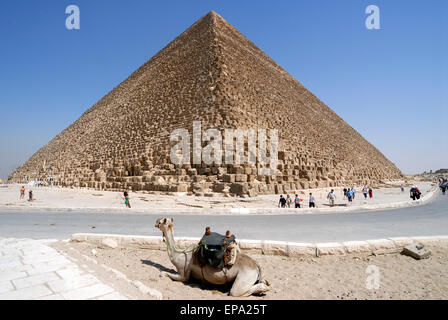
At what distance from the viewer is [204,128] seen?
1781 cm

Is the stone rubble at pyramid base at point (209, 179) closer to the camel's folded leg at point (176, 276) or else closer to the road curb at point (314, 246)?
the road curb at point (314, 246)

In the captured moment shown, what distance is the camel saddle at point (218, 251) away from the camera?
302 cm

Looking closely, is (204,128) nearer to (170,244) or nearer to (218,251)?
(170,244)

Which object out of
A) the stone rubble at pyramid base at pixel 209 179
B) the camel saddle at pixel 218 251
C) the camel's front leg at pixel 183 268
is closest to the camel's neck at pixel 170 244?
the camel's front leg at pixel 183 268

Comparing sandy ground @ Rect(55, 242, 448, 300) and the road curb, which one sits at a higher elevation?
the road curb

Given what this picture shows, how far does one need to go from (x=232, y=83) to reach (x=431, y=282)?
20.8 m

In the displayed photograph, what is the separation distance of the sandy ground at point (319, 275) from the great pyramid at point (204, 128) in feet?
32.1

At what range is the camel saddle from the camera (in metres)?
3.02

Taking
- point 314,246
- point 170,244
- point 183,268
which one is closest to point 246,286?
point 183,268

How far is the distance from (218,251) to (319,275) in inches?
58.5

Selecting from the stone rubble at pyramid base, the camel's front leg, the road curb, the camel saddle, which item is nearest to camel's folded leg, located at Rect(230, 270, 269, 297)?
the camel saddle

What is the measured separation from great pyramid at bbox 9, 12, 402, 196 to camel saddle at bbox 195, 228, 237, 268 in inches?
421

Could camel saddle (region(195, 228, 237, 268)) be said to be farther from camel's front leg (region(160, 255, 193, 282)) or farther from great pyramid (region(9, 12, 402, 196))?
great pyramid (region(9, 12, 402, 196))
